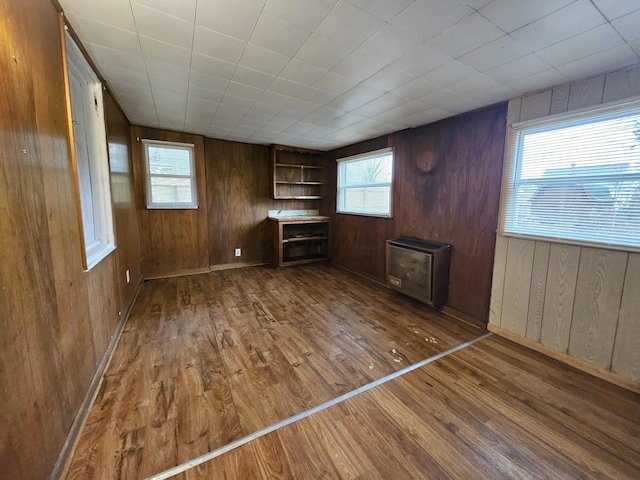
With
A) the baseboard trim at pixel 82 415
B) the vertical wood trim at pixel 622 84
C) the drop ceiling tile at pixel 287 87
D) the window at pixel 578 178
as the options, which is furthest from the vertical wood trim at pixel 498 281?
the baseboard trim at pixel 82 415

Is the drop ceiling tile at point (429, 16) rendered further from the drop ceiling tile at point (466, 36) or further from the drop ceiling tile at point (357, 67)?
the drop ceiling tile at point (357, 67)

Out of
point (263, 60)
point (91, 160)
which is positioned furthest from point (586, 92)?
point (91, 160)

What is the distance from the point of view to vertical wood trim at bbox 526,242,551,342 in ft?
7.30

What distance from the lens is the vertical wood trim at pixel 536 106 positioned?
7.04ft

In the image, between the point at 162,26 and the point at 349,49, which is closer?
the point at 162,26

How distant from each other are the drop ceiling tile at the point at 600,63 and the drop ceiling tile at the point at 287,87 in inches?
74.0

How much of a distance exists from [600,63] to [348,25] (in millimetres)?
1730

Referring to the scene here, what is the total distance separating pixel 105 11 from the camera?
1401 millimetres

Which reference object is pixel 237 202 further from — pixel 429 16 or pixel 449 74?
pixel 429 16

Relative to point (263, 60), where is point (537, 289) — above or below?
below

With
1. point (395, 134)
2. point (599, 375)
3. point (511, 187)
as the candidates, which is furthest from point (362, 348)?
point (395, 134)

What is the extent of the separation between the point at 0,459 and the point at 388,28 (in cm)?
241

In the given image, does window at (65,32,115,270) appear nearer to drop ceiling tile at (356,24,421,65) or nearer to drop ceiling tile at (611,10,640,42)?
drop ceiling tile at (356,24,421,65)

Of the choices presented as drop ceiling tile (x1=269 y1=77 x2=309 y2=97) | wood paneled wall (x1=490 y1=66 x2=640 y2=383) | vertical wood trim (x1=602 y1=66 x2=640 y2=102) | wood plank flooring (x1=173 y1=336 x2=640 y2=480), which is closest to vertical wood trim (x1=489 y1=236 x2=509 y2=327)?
wood paneled wall (x1=490 y1=66 x2=640 y2=383)
